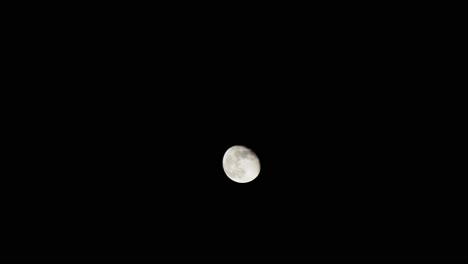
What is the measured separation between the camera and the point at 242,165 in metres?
4.08

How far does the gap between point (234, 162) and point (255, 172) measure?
1.04 ft

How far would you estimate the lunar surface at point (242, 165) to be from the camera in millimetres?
4082

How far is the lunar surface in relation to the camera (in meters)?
4.08

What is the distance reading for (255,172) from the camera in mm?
4129

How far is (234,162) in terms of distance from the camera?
13.5ft
